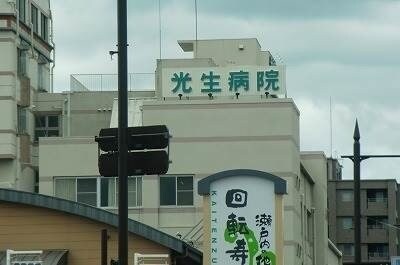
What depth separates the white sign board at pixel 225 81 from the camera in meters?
64.8

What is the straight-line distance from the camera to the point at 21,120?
7275cm

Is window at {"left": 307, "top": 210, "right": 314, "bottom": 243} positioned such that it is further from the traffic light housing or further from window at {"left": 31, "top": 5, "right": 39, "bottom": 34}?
the traffic light housing

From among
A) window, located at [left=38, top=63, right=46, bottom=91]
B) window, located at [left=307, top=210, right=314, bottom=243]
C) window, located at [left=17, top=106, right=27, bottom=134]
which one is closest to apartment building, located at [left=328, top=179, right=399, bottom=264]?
window, located at [left=307, top=210, right=314, bottom=243]

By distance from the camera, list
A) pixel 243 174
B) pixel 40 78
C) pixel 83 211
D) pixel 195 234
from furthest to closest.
Answer: pixel 40 78, pixel 195 234, pixel 83 211, pixel 243 174

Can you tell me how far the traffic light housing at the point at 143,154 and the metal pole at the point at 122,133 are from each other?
0.37ft

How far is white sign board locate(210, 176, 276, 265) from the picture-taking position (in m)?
30.4

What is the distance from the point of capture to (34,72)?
74938 millimetres

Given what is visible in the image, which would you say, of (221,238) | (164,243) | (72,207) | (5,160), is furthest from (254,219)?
(5,160)

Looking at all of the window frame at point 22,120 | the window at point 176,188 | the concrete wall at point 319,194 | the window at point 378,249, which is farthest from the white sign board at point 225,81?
the window at point 378,249

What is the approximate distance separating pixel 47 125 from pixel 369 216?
2763 inches

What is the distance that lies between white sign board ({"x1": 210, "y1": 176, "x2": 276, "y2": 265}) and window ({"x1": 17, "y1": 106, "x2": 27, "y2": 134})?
141 ft

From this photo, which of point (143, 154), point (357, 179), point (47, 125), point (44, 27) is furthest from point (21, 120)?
point (143, 154)

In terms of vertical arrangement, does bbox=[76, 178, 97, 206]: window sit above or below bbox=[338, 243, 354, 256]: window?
above

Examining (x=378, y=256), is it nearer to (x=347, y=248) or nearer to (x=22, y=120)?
(x=347, y=248)
